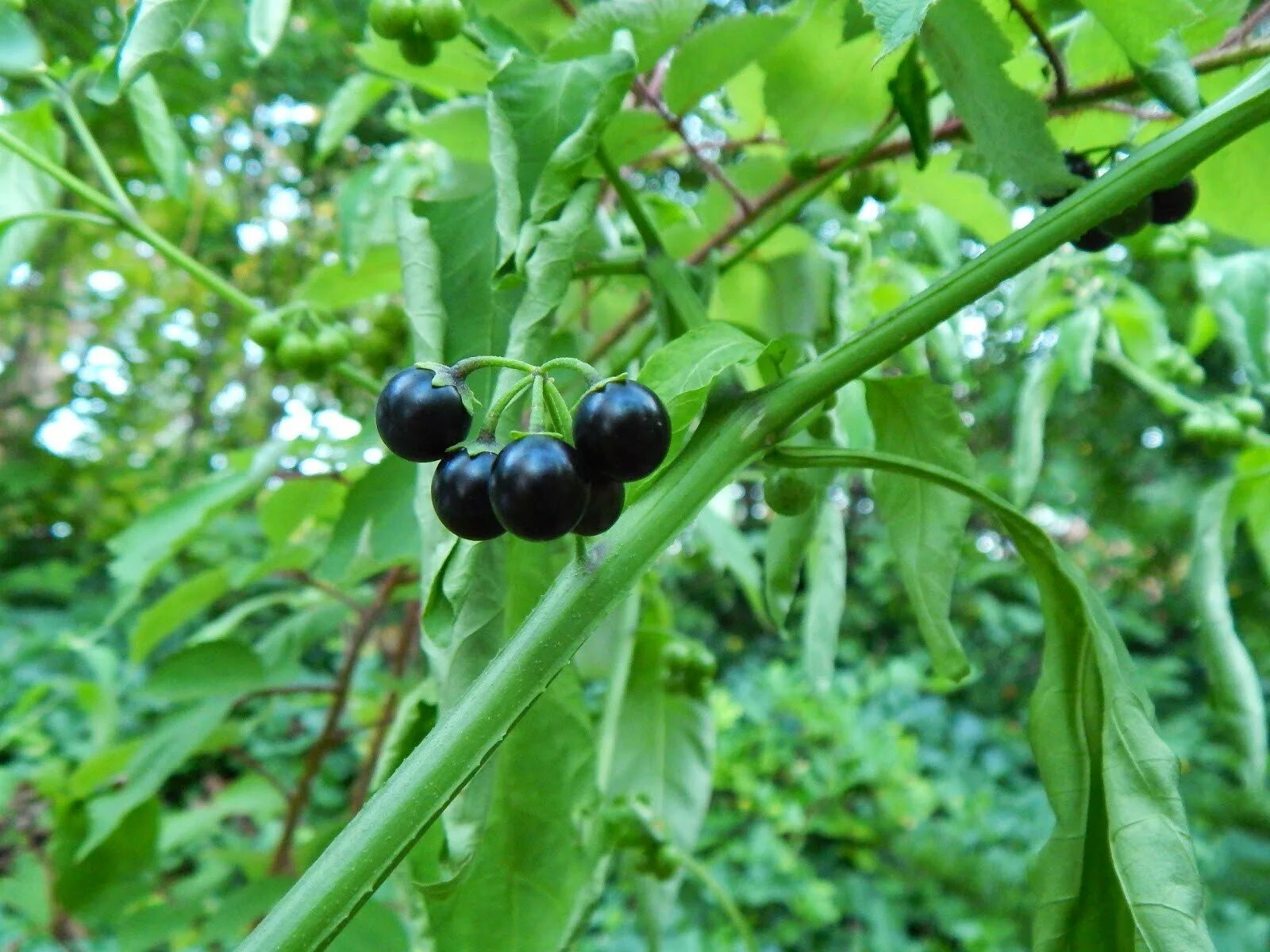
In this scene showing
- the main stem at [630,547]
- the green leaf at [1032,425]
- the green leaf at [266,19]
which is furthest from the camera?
the green leaf at [1032,425]

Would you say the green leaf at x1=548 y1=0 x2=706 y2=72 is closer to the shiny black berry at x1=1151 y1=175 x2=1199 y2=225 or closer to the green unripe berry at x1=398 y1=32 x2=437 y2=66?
the green unripe berry at x1=398 y1=32 x2=437 y2=66

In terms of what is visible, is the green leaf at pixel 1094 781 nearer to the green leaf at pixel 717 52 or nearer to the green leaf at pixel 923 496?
the green leaf at pixel 923 496

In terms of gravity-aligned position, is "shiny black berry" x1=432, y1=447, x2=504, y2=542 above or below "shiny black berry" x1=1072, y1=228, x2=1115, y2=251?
above

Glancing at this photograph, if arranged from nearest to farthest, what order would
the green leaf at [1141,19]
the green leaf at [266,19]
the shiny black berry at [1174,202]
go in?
the green leaf at [1141,19], the shiny black berry at [1174,202], the green leaf at [266,19]

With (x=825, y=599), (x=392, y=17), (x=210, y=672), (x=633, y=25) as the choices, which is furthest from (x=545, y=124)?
(x=210, y=672)

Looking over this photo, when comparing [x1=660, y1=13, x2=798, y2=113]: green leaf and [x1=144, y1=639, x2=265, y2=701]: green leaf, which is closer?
[x1=660, y1=13, x2=798, y2=113]: green leaf

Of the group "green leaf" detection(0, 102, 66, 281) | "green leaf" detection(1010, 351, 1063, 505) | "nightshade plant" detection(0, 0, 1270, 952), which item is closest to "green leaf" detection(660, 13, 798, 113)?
"nightshade plant" detection(0, 0, 1270, 952)

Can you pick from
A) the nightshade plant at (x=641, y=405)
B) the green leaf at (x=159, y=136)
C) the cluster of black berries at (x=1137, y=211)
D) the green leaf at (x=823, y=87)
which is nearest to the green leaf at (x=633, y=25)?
the nightshade plant at (x=641, y=405)

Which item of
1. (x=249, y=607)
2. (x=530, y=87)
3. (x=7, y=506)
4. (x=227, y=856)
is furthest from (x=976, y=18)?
(x=7, y=506)
